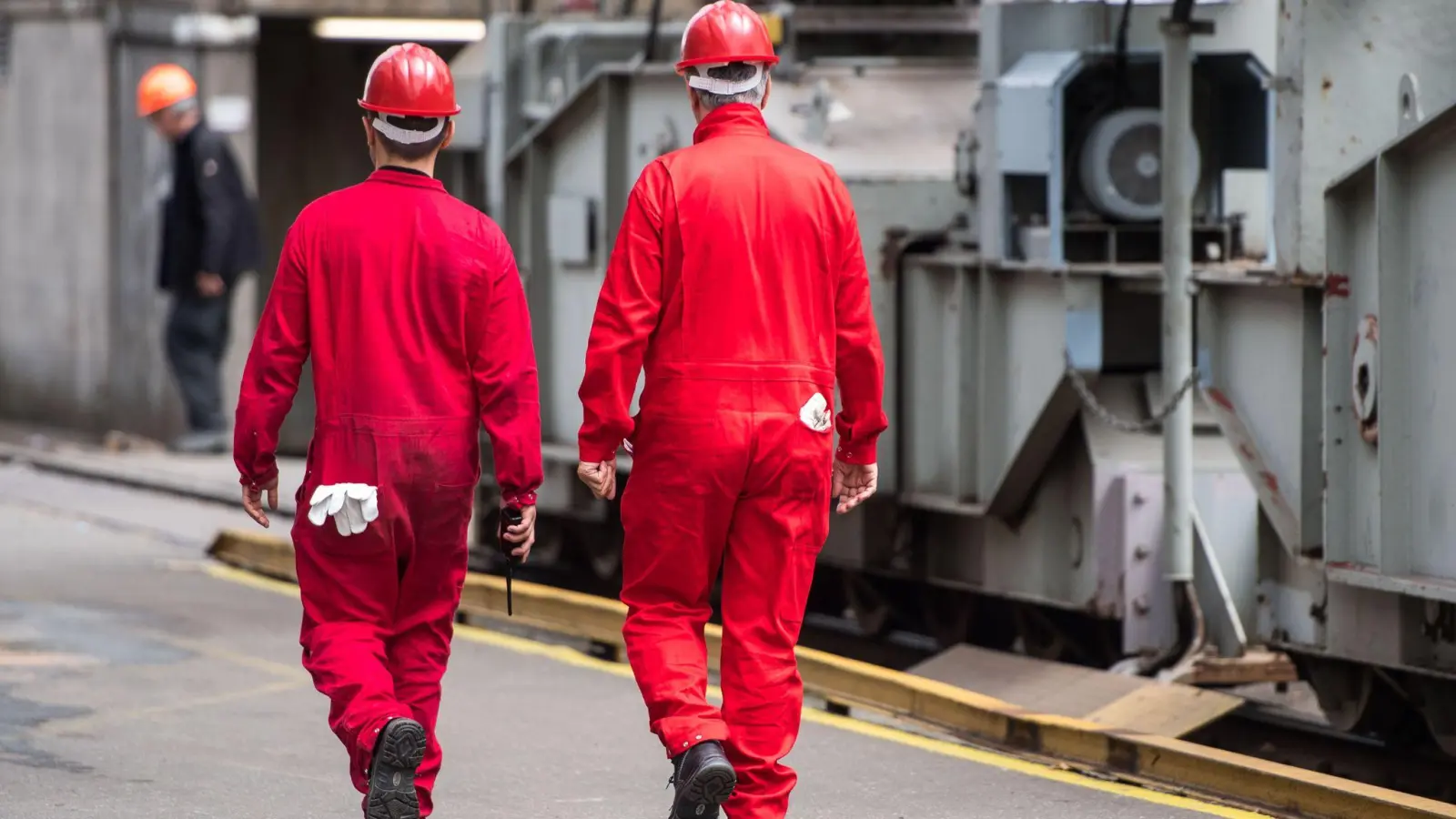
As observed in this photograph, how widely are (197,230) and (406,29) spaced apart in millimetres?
2908

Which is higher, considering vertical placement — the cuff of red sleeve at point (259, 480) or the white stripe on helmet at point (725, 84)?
the white stripe on helmet at point (725, 84)

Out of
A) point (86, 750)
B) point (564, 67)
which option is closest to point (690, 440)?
point (86, 750)

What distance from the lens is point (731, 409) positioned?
5.97 metres

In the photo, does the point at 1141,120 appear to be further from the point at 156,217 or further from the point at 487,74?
the point at 156,217

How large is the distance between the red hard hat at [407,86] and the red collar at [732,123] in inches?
23.1

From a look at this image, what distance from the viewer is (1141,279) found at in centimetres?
929

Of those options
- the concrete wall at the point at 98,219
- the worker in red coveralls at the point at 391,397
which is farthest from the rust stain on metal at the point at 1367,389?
the concrete wall at the point at 98,219

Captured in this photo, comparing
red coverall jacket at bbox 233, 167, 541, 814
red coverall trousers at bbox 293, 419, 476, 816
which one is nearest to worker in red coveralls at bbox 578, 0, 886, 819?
red coverall jacket at bbox 233, 167, 541, 814

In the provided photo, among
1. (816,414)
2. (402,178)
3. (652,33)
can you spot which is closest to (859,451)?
(816,414)

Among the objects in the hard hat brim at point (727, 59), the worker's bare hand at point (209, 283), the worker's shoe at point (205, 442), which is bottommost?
the worker's shoe at point (205, 442)

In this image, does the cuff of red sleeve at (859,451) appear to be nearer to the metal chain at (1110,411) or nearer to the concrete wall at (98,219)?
the metal chain at (1110,411)

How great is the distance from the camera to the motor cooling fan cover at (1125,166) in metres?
9.69

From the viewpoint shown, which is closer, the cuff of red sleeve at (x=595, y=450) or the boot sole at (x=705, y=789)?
the boot sole at (x=705, y=789)

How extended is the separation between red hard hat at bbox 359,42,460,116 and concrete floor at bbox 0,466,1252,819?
1906mm
